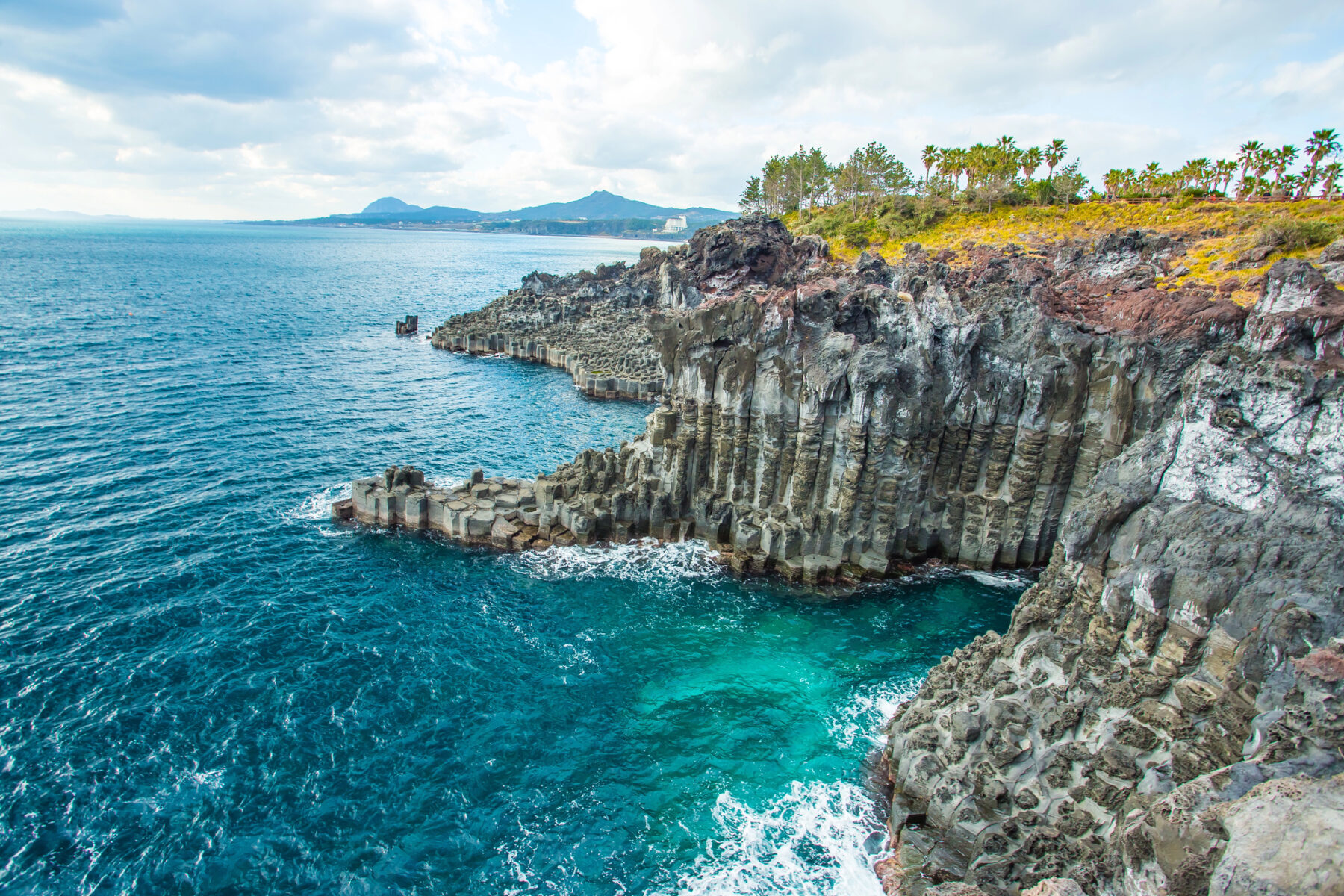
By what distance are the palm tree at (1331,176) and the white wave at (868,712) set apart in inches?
3921

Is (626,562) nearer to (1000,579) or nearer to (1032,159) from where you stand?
(1000,579)

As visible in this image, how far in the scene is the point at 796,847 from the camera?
23156mm

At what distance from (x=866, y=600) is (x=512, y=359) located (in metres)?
77.1

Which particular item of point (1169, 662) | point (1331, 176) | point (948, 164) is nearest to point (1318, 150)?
point (1331, 176)

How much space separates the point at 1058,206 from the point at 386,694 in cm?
12430

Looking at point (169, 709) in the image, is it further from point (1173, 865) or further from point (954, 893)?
point (1173, 865)

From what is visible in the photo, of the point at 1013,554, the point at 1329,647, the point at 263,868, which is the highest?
the point at 1329,647

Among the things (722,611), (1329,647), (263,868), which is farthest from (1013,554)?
(263,868)

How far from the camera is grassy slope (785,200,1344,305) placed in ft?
219

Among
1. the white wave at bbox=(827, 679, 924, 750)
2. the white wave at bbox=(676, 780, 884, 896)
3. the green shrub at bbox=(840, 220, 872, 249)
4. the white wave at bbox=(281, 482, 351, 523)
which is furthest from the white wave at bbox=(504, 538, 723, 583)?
the green shrub at bbox=(840, 220, 872, 249)

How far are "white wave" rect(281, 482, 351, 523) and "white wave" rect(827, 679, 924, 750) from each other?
35945 mm

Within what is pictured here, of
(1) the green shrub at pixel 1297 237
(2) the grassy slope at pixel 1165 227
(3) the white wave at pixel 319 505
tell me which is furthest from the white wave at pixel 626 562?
(1) the green shrub at pixel 1297 237

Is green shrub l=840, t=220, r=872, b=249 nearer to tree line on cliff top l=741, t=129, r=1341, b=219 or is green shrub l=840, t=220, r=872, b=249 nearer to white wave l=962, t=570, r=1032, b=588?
tree line on cliff top l=741, t=129, r=1341, b=219

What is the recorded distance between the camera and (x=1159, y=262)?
61.0m
